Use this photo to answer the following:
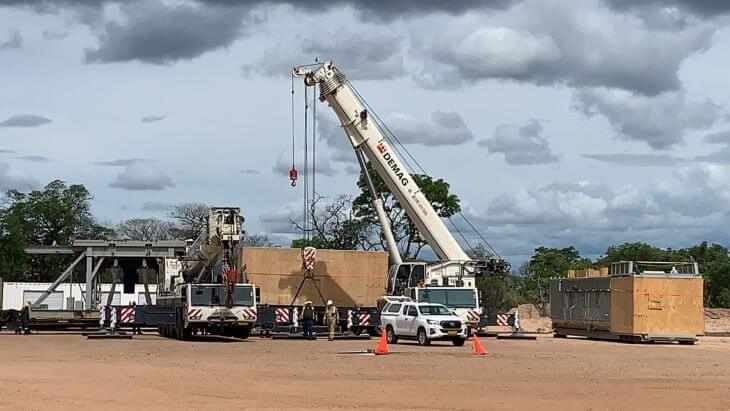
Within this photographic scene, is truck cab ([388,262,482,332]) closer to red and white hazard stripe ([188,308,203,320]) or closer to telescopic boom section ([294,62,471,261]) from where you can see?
telescopic boom section ([294,62,471,261])

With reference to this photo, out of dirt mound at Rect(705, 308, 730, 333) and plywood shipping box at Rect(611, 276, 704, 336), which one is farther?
dirt mound at Rect(705, 308, 730, 333)

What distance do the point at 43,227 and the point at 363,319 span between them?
56352 mm

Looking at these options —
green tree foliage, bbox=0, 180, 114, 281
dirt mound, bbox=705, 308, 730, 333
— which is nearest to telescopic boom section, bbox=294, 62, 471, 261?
dirt mound, bbox=705, 308, 730, 333

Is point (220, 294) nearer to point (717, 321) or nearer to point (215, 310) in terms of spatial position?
point (215, 310)

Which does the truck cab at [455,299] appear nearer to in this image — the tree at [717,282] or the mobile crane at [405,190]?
the mobile crane at [405,190]

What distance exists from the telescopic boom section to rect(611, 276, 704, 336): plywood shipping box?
22.2 feet

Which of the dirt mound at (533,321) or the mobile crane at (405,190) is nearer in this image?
the mobile crane at (405,190)

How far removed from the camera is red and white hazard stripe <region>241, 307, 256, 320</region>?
133 ft

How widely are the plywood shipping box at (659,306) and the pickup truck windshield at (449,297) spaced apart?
6117 mm

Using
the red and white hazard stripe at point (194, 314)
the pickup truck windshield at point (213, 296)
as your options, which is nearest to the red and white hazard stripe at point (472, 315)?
the pickup truck windshield at point (213, 296)

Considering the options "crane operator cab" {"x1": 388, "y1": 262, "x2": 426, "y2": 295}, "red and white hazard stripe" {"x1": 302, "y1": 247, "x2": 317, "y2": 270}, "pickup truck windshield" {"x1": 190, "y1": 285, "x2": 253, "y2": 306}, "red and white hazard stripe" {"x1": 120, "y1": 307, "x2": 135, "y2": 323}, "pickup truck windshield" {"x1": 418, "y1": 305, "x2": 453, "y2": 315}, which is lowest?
"red and white hazard stripe" {"x1": 120, "y1": 307, "x2": 135, "y2": 323}

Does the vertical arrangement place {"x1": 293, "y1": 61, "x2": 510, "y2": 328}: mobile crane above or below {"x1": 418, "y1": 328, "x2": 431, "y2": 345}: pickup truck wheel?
above

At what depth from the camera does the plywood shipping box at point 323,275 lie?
4666 centimetres

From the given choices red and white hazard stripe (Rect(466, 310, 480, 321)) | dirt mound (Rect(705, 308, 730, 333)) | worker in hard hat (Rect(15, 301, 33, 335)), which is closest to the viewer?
red and white hazard stripe (Rect(466, 310, 480, 321))
